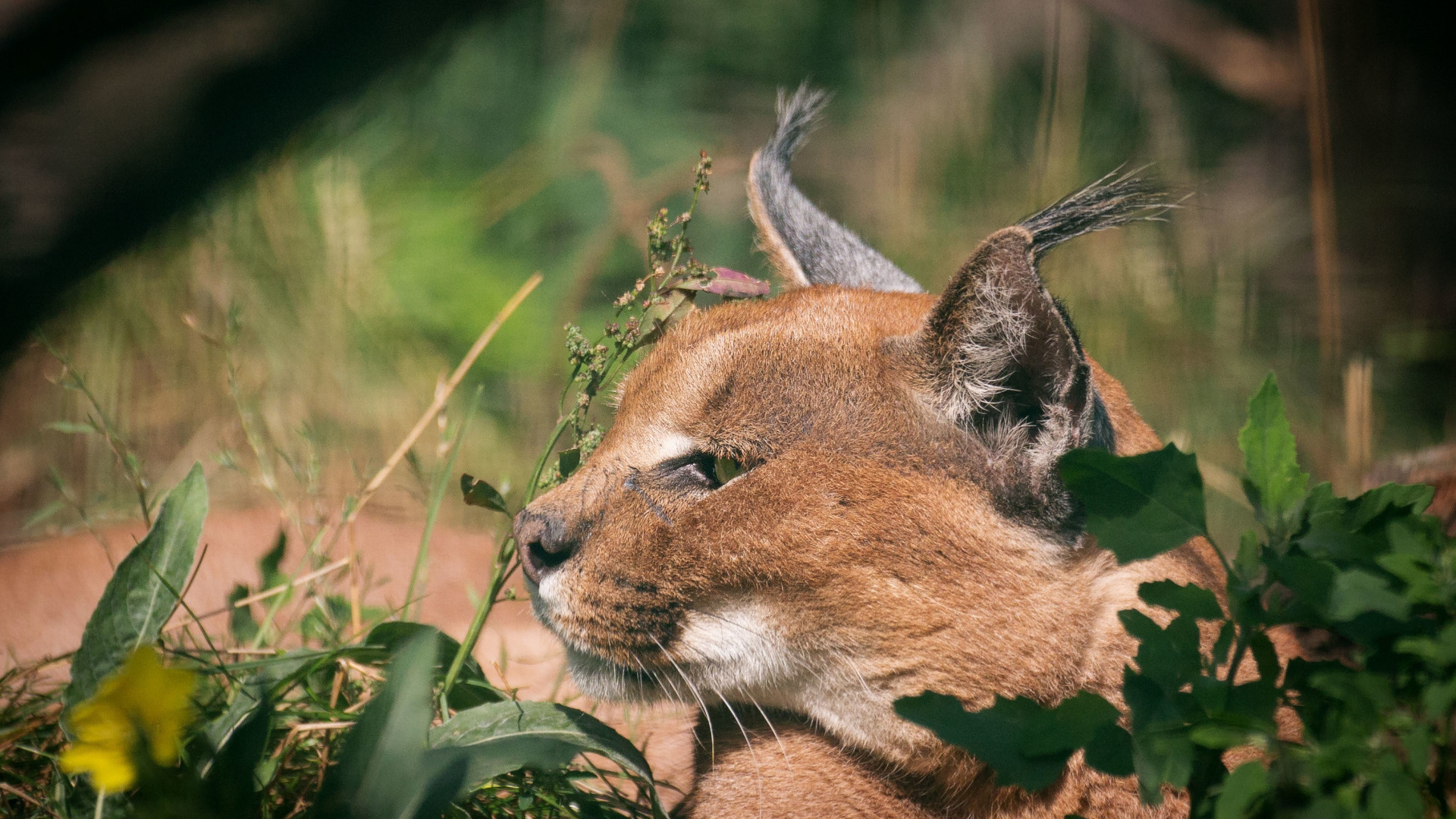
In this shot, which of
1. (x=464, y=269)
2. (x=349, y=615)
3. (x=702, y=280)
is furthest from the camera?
(x=464, y=269)

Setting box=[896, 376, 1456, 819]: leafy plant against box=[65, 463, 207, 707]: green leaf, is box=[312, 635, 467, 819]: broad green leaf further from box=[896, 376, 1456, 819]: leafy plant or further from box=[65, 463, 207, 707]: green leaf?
box=[896, 376, 1456, 819]: leafy plant

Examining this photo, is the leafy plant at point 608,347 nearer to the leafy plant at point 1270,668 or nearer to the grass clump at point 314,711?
the grass clump at point 314,711

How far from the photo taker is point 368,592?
10.7 feet

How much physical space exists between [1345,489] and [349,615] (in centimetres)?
353

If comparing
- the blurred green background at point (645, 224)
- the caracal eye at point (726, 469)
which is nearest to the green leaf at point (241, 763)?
the caracal eye at point (726, 469)

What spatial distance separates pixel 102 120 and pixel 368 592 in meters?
2.12

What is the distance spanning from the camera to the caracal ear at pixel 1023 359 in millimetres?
2033

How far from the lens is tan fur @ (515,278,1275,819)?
2.11 m

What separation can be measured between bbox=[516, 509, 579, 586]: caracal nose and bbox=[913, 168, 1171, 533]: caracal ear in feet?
2.68

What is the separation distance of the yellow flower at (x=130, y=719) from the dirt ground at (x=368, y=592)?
4.88ft

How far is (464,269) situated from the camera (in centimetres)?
504

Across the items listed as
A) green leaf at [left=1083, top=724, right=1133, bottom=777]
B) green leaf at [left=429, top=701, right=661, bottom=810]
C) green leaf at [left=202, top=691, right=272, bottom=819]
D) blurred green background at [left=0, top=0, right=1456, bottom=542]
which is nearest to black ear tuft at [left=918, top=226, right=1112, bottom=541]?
green leaf at [left=1083, top=724, right=1133, bottom=777]

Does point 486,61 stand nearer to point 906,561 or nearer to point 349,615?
point 349,615

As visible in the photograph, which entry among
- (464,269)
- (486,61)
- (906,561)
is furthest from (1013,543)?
(486,61)
